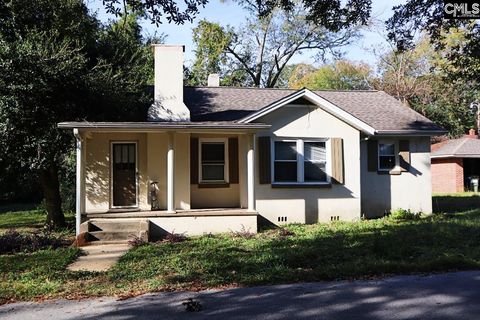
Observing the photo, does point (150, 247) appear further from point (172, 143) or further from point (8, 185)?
point (8, 185)

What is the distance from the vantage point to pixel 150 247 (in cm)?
1064

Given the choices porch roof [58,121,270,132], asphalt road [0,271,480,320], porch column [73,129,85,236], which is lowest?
asphalt road [0,271,480,320]

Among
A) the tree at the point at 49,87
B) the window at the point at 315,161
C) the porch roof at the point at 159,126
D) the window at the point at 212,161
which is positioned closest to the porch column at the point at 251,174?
the porch roof at the point at 159,126

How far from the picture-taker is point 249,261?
336 inches

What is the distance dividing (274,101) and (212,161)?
8.85ft

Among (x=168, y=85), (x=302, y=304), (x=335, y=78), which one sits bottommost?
(x=302, y=304)

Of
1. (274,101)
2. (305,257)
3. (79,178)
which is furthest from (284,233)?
(79,178)

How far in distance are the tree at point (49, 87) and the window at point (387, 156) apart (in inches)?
318

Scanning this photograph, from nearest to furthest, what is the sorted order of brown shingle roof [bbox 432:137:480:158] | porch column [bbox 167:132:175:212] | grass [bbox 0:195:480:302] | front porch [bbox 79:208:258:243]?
grass [bbox 0:195:480:302] < front porch [bbox 79:208:258:243] < porch column [bbox 167:132:175:212] < brown shingle roof [bbox 432:137:480:158]

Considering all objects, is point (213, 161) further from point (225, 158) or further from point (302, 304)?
point (302, 304)

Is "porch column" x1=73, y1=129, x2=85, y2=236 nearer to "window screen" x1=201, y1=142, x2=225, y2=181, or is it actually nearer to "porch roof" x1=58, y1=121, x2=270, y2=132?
"porch roof" x1=58, y1=121, x2=270, y2=132

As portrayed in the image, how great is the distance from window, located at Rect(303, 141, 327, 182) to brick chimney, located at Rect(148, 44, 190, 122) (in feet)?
12.5

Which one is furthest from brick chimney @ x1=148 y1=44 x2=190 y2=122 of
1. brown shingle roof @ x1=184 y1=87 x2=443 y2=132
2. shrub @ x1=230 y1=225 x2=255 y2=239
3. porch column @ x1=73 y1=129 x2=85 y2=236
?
shrub @ x1=230 y1=225 x2=255 y2=239

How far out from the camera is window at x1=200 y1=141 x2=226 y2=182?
14.6 meters
